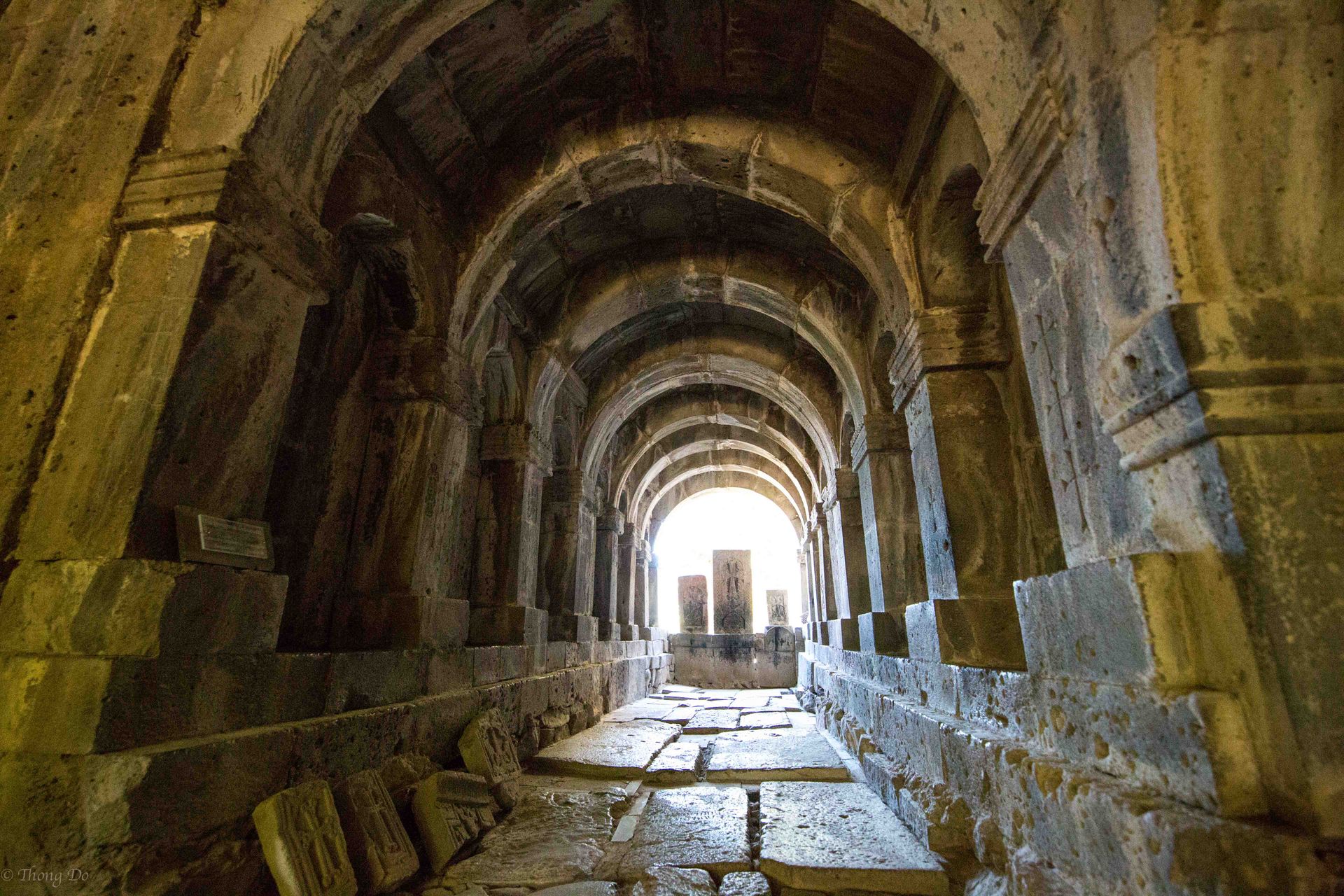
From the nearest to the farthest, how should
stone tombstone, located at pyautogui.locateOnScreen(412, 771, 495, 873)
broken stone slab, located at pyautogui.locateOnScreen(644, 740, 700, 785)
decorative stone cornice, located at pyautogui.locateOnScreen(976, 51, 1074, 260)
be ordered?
decorative stone cornice, located at pyautogui.locateOnScreen(976, 51, 1074, 260), stone tombstone, located at pyautogui.locateOnScreen(412, 771, 495, 873), broken stone slab, located at pyautogui.locateOnScreen(644, 740, 700, 785)

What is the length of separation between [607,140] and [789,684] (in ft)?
35.3

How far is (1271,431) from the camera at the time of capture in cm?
129

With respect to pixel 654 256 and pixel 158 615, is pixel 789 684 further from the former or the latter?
pixel 158 615

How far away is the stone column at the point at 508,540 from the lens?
4844mm

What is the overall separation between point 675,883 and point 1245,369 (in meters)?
2.31

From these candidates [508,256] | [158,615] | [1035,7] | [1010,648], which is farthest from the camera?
[508,256]

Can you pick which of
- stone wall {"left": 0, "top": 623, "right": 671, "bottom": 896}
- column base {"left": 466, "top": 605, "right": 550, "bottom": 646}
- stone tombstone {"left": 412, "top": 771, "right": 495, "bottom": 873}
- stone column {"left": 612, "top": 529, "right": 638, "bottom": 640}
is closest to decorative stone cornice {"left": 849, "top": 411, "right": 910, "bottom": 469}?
column base {"left": 466, "top": 605, "right": 550, "bottom": 646}

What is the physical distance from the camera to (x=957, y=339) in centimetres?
332

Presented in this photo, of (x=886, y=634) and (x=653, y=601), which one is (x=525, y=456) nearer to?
(x=886, y=634)

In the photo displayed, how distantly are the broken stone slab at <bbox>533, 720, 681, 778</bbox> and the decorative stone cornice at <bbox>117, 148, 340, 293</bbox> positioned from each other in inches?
132

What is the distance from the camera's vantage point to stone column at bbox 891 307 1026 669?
2.90 meters

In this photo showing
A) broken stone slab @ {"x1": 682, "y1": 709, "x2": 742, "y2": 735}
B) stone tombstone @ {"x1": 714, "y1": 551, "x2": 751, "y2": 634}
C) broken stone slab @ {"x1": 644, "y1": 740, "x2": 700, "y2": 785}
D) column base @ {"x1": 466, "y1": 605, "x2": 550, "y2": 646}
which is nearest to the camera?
broken stone slab @ {"x1": 644, "y1": 740, "x2": 700, "y2": 785}

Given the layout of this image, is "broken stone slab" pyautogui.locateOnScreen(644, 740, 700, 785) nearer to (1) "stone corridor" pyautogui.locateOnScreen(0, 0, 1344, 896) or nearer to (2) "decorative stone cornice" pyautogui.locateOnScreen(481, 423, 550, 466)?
(1) "stone corridor" pyautogui.locateOnScreen(0, 0, 1344, 896)

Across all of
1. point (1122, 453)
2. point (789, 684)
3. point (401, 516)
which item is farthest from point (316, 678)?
point (789, 684)
